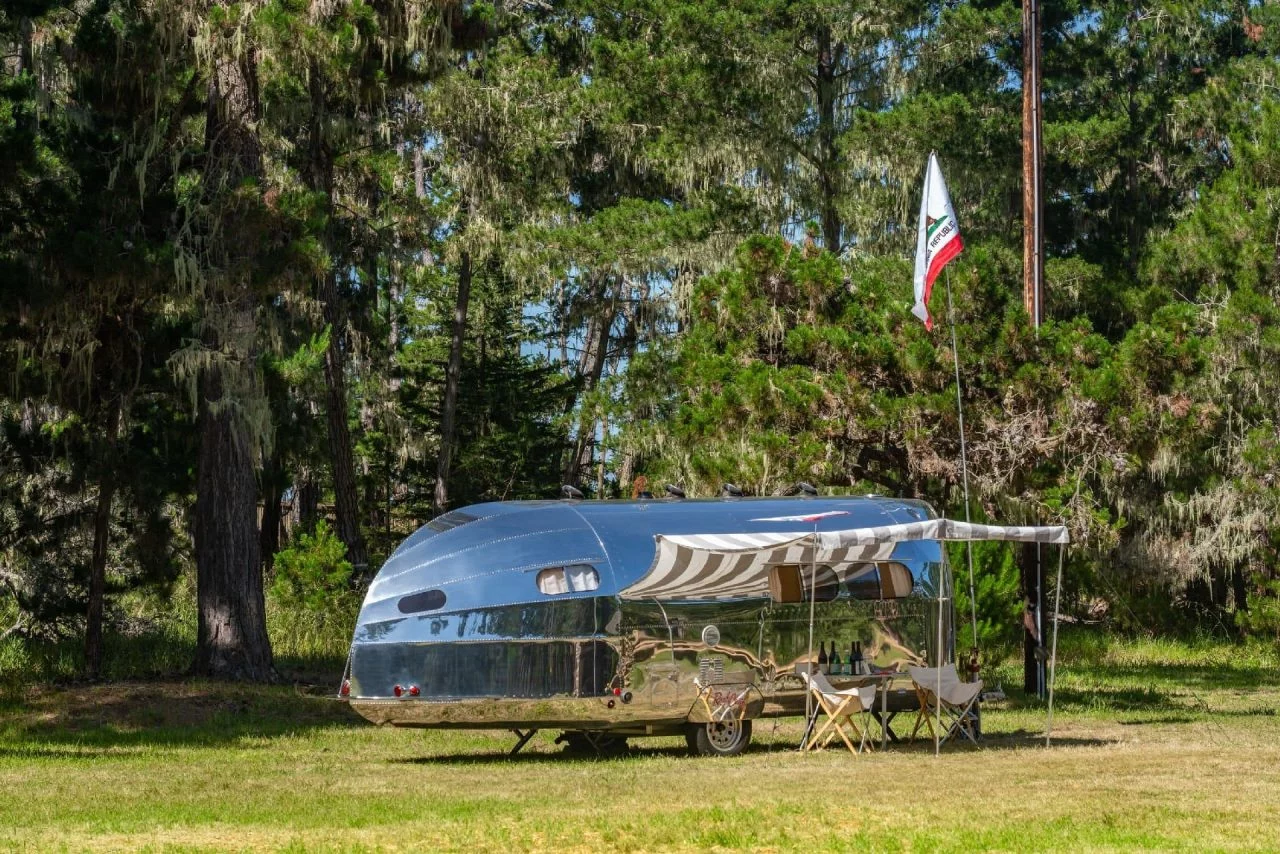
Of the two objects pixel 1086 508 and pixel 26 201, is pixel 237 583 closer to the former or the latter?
pixel 26 201

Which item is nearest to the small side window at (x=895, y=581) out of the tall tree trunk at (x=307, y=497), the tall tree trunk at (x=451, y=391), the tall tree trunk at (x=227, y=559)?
the tall tree trunk at (x=227, y=559)

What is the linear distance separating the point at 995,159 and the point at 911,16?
9.86 feet

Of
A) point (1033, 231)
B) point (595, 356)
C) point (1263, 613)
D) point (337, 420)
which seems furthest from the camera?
point (595, 356)

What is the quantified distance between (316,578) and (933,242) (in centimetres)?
1162

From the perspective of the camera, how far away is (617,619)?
1476cm

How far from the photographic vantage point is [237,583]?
21.4 m

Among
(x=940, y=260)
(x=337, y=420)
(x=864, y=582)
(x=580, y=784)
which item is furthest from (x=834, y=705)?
(x=337, y=420)

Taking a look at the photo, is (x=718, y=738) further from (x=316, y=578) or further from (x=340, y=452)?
(x=340, y=452)

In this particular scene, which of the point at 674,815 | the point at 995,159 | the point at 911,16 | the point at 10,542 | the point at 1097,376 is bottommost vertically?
the point at 674,815

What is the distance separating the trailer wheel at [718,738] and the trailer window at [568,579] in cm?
158

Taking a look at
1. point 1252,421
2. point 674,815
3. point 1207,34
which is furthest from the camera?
point 1207,34

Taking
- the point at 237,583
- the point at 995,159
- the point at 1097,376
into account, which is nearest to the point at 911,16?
the point at 995,159

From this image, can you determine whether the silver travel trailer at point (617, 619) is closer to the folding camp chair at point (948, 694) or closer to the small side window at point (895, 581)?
the small side window at point (895, 581)

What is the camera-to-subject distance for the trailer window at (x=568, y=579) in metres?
14.8
